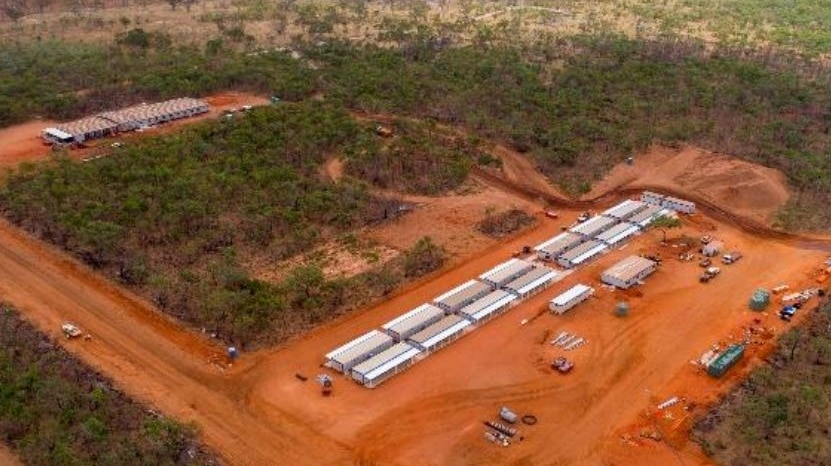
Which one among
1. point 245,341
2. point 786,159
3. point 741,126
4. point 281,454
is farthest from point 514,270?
point 741,126

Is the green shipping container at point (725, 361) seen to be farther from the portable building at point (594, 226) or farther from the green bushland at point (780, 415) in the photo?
the portable building at point (594, 226)

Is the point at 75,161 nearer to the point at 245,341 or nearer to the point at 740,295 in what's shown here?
the point at 245,341

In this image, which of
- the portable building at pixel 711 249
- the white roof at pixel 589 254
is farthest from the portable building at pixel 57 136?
the portable building at pixel 711 249

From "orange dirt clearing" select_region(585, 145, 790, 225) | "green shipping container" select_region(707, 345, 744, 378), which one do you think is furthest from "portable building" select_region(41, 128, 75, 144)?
"green shipping container" select_region(707, 345, 744, 378)

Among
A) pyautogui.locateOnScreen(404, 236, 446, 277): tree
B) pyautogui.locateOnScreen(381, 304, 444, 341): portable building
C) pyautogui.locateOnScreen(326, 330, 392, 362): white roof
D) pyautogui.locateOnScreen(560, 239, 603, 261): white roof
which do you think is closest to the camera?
pyautogui.locateOnScreen(326, 330, 392, 362): white roof

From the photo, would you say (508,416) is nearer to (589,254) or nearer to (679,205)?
(589,254)

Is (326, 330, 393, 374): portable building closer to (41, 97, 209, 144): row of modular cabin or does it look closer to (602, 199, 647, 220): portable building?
(602, 199, 647, 220): portable building
